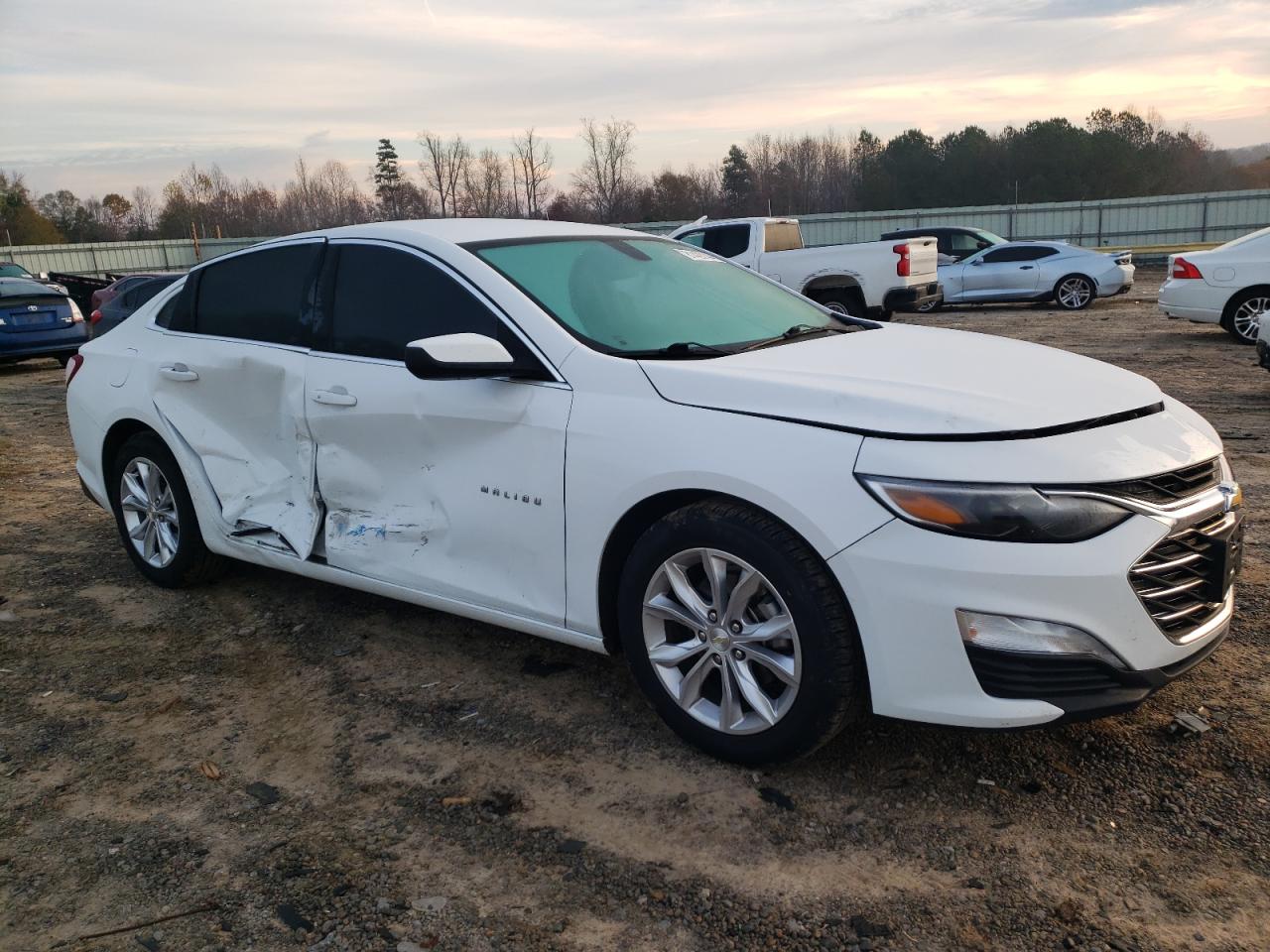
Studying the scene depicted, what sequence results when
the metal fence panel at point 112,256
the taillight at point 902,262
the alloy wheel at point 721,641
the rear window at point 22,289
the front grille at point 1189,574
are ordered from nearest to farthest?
the front grille at point 1189,574, the alloy wheel at point 721,641, the taillight at point 902,262, the rear window at point 22,289, the metal fence panel at point 112,256

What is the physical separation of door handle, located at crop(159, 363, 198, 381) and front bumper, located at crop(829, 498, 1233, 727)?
325cm

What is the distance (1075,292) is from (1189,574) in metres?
17.4

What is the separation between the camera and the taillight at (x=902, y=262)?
14500 millimetres

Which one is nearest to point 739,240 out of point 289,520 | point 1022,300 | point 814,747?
point 1022,300

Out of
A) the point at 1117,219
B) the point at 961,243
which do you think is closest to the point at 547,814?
the point at 961,243

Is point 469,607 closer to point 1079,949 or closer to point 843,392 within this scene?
point 843,392

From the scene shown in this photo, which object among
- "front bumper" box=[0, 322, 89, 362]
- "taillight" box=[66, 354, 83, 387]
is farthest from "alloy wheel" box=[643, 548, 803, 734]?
"front bumper" box=[0, 322, 89, 362]

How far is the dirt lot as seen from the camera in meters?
2.51

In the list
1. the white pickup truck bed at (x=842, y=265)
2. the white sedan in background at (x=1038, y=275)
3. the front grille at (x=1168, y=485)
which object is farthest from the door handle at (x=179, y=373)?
the white sedan in background at (x=1038, y=275)

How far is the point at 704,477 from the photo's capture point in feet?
9.78

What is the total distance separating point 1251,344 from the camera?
41.2 feet

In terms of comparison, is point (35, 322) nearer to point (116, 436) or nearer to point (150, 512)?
point (116, 436)

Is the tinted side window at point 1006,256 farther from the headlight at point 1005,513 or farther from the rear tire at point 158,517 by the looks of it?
the headlight at point 1005,513

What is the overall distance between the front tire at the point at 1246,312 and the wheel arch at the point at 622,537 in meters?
11.9
